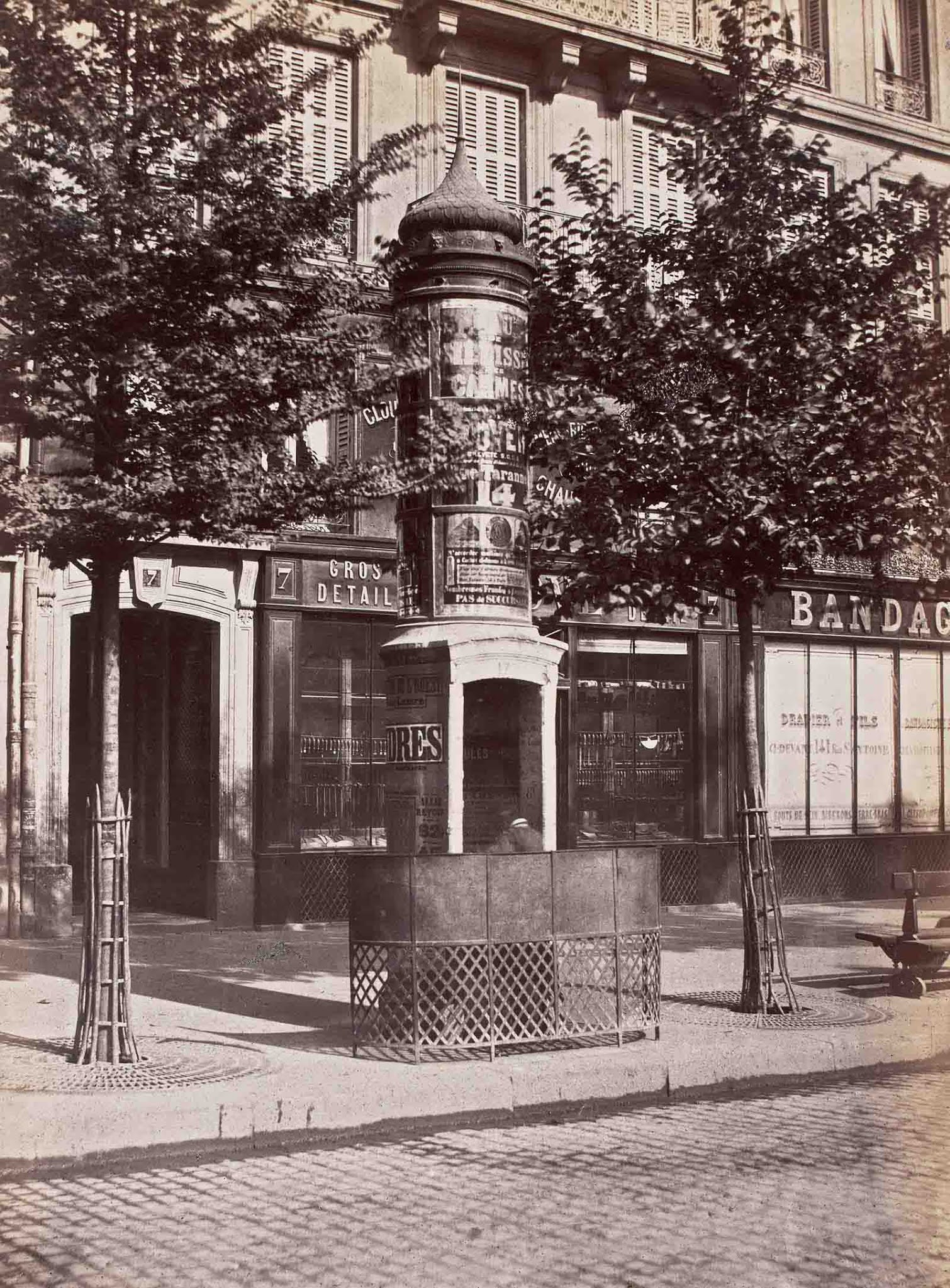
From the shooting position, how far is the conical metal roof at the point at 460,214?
9758mm

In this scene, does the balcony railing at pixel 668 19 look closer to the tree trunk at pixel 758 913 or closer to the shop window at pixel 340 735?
the shop window at pixel 340 735

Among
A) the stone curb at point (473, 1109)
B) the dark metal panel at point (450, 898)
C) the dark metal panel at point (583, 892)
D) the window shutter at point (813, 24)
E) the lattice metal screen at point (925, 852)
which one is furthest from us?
the lattice metal screen at point (925, 852)

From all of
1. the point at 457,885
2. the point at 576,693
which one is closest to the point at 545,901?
the point at 457,885

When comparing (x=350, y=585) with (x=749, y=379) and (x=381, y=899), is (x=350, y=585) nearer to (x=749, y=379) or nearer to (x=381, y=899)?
(x=749, y=379)

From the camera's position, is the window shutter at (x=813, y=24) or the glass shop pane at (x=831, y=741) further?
the glass shop pane at (x=831, y=741)

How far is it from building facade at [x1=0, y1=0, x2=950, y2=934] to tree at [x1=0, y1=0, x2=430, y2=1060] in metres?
5.24

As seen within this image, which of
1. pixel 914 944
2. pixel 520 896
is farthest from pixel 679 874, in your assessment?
pixel 520 896

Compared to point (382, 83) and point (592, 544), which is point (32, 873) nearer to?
point (592, 544)

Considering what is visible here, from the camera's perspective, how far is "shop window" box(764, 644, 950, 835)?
18.9 metres

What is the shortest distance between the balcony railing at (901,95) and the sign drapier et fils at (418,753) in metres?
13.6

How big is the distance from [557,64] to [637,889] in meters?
12.2

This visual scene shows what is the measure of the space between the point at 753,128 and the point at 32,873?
9.26 meters

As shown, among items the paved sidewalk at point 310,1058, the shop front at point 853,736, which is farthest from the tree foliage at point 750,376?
the shop front at point 853,736

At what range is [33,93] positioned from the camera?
7680mm
